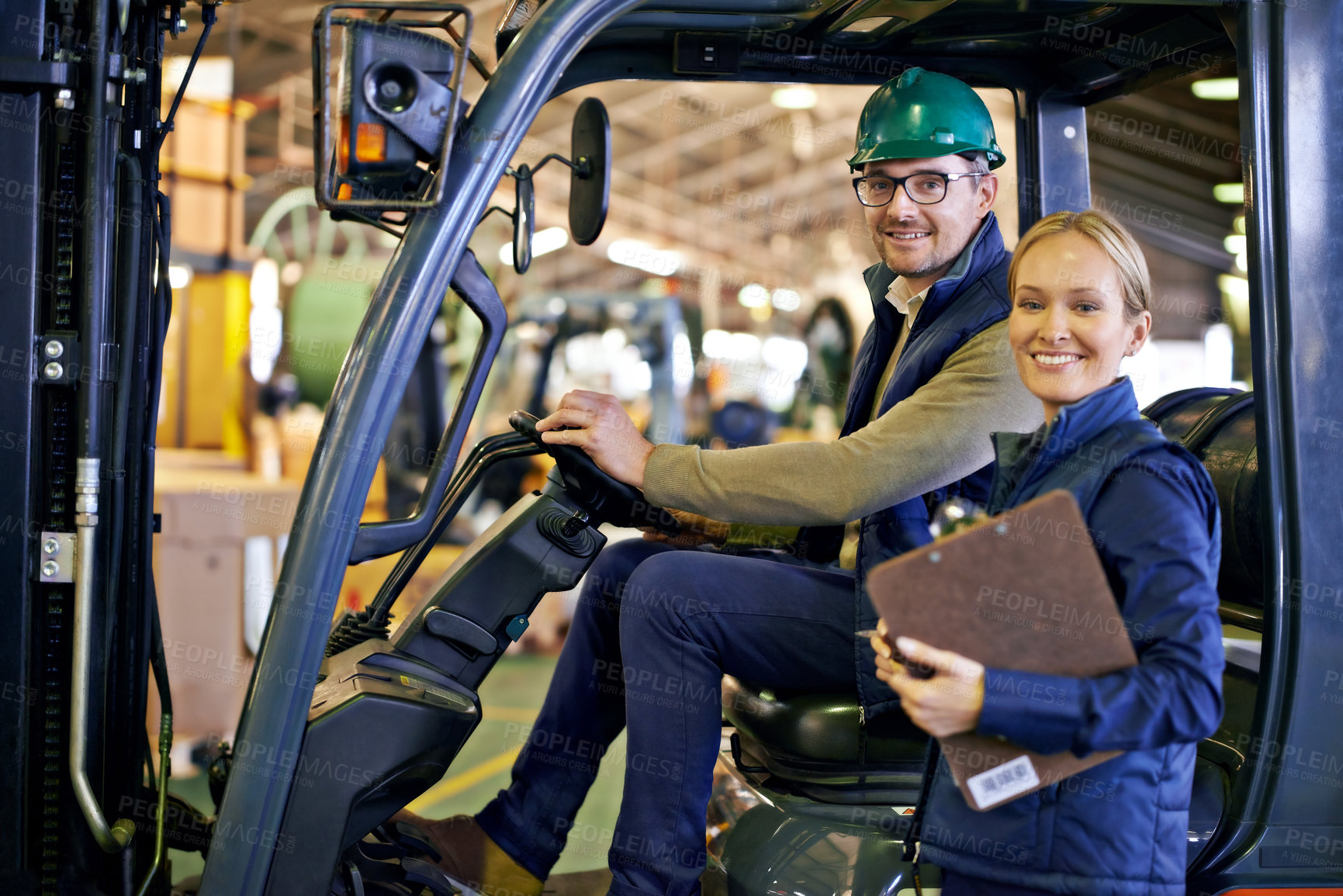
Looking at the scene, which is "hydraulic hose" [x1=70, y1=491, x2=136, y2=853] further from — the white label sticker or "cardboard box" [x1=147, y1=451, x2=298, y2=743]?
"cardboard box" [x1=147, y1=451, x2=298, y2=743]

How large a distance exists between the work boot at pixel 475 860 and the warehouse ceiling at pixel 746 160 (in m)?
1.83

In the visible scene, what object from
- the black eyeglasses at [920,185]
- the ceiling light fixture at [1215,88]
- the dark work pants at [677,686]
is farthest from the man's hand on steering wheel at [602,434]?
the ceiling light fixture at [1215,88]

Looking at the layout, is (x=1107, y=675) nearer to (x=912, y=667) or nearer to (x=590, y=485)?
(x=912, y=667)

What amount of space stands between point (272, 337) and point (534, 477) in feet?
8.13

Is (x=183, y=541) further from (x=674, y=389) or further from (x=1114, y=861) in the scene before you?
(x=674, y=389)

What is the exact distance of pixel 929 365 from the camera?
7.19 ft

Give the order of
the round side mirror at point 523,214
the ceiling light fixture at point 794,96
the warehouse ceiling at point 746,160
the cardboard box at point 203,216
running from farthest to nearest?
the ceiling light fixture at point 794,96
the cardboard box at point 203,216
the warehouse ceiling at point 746,160
the round side mirror at point 523,214

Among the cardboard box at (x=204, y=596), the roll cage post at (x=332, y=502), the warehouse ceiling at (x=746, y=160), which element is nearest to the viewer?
the roll cage post at (x=332, y=502)

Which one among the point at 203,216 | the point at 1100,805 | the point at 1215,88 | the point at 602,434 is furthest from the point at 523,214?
the point at 1215,88

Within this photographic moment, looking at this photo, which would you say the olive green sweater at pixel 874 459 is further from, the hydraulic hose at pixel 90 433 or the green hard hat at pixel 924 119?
the hydraulic hose at pixel 90 433

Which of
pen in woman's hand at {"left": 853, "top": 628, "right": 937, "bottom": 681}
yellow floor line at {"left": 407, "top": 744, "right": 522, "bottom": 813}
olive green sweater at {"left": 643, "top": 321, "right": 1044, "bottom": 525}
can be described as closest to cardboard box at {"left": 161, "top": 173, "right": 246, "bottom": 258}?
yellow floor line at {"left": 407, "top": 744, "right": 522, "bottom": 813}

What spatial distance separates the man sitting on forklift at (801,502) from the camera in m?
2.05

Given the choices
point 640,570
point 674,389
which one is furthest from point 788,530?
point 674,389

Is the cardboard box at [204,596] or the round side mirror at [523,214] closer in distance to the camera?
the round side mirror at [523,214]
